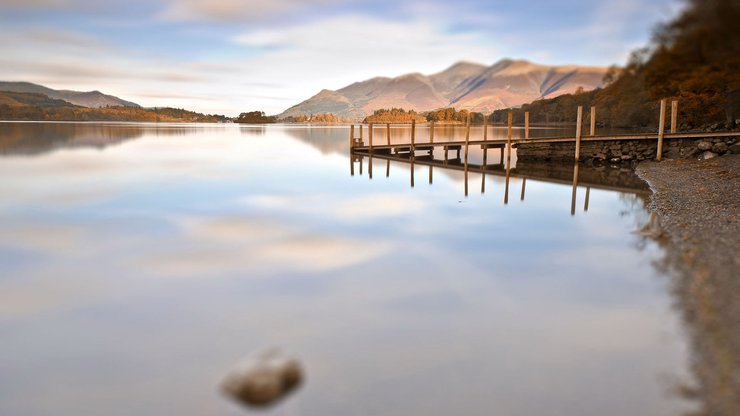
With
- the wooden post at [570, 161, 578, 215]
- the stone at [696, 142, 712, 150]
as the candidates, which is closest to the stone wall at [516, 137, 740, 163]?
the stone at [696, 142, 712, 150]

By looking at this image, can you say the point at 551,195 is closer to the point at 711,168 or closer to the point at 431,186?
the point at 431,186

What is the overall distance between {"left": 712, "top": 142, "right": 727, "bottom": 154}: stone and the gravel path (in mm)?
6980

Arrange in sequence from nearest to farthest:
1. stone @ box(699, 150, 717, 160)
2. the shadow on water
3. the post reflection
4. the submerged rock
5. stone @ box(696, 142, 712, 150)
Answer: the shadow on water
the submerged rock
the post reflection
stone @ box(699, 150, 717, 160)
stone @ box(696, 142, 712, 150)

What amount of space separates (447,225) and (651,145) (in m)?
18.7

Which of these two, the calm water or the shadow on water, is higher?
the shadow on water

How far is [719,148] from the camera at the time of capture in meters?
23.8

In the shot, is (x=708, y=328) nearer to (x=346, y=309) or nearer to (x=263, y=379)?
(x=346, y=309)

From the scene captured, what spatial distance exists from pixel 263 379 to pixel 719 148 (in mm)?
26314

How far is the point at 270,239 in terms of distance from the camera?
12469 millimetres

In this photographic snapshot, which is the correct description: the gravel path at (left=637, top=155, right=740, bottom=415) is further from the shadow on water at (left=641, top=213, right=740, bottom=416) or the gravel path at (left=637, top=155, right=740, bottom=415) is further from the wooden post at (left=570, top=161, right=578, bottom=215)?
the wooden post at (left=570, top=161, right=578, bottom=215)

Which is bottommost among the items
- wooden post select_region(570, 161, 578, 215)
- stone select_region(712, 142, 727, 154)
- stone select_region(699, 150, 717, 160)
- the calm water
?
the calm water

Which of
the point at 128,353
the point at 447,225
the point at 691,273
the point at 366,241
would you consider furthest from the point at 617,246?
the point at 128,353

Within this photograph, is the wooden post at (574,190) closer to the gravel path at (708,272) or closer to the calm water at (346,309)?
the calm water at (346,309)

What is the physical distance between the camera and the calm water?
5.21m
